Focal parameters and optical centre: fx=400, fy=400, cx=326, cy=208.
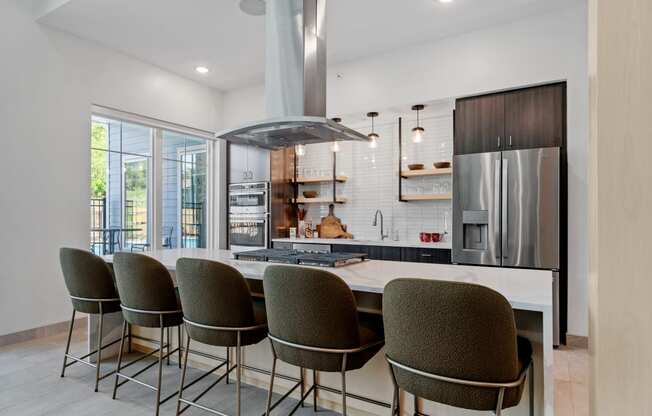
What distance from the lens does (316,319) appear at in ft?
5.51

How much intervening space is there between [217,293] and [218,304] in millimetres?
59

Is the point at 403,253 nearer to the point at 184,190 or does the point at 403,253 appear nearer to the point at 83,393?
the point at 83,393

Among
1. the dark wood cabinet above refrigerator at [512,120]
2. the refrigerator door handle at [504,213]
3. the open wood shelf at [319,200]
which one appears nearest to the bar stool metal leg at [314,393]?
the refrigerator door handle at [504,213]

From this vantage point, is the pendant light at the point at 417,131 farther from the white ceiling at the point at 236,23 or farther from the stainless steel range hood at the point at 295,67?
the stainless steel range hood at the point at 295,67

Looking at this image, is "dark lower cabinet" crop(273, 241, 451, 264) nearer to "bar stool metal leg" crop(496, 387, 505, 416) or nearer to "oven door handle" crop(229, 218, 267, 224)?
"oven door handle" crop(229, 218, 267, 224)

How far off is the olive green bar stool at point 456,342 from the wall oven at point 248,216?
13.1 feet

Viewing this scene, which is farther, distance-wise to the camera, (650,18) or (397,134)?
(397,134)

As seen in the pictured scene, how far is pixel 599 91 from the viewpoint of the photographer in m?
0.83

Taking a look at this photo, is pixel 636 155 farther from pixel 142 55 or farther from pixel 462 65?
pixel 142 55

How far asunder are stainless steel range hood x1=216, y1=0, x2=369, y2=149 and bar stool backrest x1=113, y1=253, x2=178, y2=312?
1.08 meters

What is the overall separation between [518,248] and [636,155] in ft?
9.88

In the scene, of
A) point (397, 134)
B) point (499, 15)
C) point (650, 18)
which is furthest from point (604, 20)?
point (397, 134)

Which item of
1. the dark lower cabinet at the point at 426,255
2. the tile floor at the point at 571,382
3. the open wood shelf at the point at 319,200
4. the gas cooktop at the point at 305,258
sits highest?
the open wood shelf at the point at 319,200

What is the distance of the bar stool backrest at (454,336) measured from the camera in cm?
129
